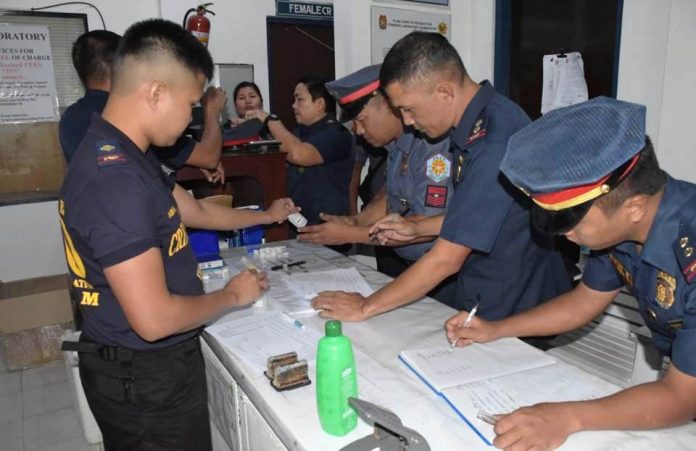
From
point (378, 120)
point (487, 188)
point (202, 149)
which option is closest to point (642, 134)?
point (487, 188)

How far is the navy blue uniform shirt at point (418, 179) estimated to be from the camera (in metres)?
2.05

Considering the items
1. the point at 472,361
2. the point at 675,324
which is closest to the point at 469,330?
the point at 472,361

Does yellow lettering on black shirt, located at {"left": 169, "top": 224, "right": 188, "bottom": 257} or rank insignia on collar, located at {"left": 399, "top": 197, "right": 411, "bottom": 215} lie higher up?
yellow lettering on black shirt, located at {"left": 169, "top": 224, "right": 188, "bottom": 257}

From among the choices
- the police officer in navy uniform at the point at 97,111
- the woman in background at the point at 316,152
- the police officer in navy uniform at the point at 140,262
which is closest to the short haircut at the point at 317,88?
the woman in background at the point at 316,152

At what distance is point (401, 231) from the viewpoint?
191cm

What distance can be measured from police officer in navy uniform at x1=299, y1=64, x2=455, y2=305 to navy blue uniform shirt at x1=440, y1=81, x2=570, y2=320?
0.22 m

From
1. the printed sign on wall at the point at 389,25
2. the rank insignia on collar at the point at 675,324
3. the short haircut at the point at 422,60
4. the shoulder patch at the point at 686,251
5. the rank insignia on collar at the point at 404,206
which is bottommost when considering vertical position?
the rank insignia on collar at the point at 675,324

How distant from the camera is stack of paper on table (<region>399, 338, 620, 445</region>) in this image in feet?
3.87

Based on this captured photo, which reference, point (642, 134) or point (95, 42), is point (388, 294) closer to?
point (642, 134)

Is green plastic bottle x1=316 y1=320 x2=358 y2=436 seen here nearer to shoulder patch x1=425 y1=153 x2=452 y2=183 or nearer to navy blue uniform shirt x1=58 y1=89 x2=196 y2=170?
shoulder patch x1=425 y1=153 x2=452 y2=183

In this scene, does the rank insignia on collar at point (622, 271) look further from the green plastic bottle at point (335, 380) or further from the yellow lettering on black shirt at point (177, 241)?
the yellow lettering on black shirt at point (177, 241)

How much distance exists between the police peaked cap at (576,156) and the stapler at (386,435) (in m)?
0.52

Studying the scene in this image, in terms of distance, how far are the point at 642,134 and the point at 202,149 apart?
1.77m

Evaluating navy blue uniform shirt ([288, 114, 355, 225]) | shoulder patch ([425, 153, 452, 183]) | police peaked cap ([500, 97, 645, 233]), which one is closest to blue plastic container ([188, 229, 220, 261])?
navy blue uniform shirt ([288, 114, 355, 225])
